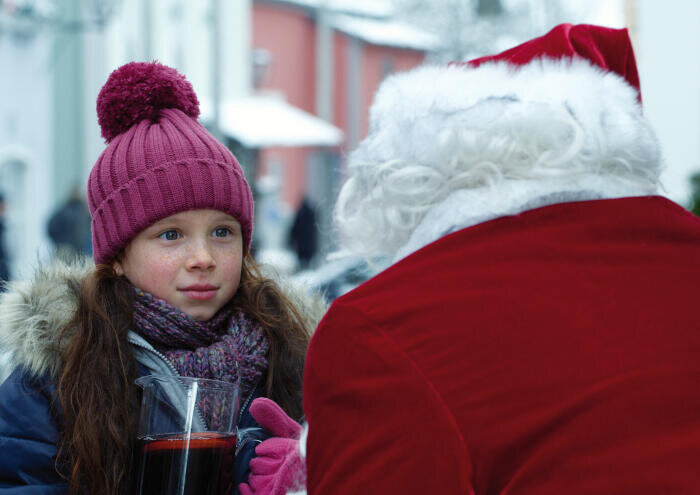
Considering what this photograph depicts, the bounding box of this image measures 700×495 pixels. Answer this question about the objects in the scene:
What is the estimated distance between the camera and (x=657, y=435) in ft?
4.24

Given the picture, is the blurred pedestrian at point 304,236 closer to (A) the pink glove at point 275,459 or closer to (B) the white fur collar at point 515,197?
(A) the pink glove at point 275,459

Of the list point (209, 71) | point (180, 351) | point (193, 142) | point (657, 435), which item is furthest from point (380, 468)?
point (209, 71)

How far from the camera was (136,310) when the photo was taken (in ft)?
7.55

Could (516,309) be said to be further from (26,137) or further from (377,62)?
(377,62)

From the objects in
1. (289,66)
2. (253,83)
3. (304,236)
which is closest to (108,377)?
(304,236)

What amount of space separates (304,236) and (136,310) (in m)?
14.9

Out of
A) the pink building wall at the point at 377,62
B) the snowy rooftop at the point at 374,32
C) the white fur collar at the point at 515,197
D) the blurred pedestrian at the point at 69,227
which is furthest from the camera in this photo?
the pink building wall at the point at 377,62

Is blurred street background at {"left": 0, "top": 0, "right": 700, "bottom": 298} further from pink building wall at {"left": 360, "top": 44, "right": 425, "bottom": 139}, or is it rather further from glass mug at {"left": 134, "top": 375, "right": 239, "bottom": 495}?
pink building wall at {"left": 360, "top": 44, "right": 425, "bottom": 139}

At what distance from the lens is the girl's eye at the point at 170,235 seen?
2.36 meters

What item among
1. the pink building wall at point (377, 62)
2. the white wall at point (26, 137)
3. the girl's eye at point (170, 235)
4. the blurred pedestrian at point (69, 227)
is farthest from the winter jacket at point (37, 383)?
the pink building wall at point (377, 62)

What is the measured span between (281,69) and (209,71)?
708 centimetres

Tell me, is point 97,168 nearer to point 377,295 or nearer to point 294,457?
point 294,457

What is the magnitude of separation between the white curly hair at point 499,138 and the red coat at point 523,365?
73mm

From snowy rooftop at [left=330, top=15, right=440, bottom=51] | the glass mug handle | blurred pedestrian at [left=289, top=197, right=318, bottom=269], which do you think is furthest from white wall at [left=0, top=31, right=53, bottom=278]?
snowy rooftop at [left=330, top=15, right=440, bottom=51]
